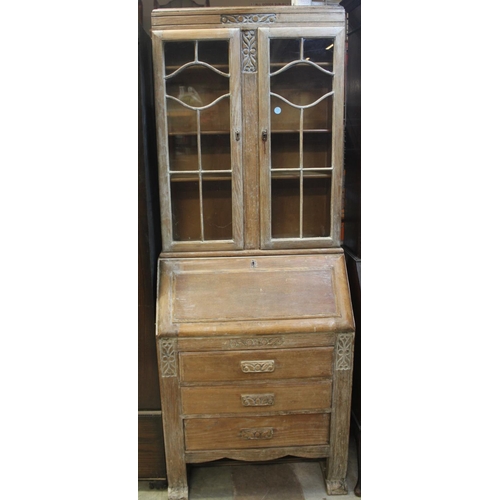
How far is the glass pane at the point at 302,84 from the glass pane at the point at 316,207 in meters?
Result: 0.31

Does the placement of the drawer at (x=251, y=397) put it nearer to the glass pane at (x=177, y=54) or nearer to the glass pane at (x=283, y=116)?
the glass pane at (x=283, y=116)

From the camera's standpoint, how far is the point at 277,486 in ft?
5.43

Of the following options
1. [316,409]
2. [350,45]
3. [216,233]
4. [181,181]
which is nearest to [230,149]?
[181,181]

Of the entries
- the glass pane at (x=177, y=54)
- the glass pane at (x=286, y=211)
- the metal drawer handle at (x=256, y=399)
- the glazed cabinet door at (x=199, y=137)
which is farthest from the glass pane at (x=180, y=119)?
the metal drawer handle at (x=256, y=399)

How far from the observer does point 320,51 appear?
59.7 inches

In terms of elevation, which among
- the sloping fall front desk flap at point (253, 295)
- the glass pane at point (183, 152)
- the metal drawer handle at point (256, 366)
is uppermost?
the glass pane at point (183, 152)

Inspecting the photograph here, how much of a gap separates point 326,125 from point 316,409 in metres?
1.11

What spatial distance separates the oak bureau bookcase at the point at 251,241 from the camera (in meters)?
1.48

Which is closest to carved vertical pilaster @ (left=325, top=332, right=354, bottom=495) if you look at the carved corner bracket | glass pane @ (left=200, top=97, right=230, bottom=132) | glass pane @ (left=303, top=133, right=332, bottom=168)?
the carved corner bracket

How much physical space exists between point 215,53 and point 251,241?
2.35ft

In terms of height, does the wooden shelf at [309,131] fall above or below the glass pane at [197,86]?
below

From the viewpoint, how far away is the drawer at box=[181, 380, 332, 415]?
1.52m

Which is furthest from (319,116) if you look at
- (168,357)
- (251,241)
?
(168,357)

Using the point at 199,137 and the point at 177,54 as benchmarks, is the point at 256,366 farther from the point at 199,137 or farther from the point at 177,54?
the point at 177,54
